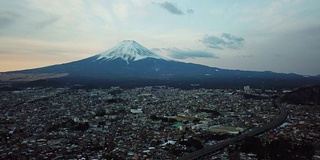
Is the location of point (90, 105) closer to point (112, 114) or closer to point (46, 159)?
point (112, 114)

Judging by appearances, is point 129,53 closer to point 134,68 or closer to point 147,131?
point 134,68

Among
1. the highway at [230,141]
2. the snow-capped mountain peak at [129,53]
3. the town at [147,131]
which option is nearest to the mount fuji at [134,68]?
the snow-capped mountain peak at [129,53]

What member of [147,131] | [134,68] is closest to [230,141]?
[147,131]

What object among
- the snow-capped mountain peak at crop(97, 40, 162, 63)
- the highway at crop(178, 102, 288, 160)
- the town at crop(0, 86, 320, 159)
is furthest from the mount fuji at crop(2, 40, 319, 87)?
the highway at crop(178, 102, 288, 160)

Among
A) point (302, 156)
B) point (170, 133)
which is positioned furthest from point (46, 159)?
point (302, 156)

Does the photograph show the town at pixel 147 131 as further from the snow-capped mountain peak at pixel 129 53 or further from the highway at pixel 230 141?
the snow-capped mountain peak at pixel 129 53

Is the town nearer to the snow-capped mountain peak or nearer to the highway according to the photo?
the highway
